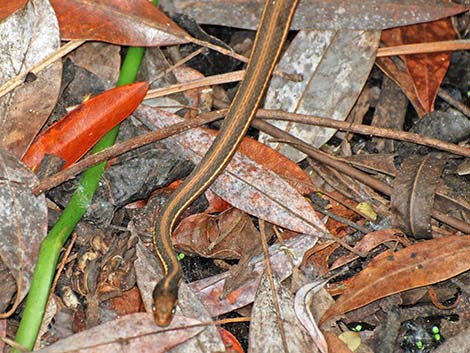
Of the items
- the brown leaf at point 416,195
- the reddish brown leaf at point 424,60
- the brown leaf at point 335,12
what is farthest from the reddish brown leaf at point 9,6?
the brown leaf at point 416,195

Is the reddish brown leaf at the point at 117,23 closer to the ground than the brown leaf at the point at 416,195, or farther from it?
farther from it

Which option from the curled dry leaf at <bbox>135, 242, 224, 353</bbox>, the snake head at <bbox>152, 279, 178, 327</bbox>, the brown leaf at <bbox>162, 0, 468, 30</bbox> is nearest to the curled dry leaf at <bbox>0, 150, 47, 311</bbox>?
the curled dry leaf at <bbox>135, 242, 224, 353</bbox>

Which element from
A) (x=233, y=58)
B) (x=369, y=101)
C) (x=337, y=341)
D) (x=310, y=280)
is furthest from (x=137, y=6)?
(x=337, y=341)

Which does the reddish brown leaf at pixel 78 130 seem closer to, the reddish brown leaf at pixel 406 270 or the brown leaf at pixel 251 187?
the brown leaf at pixel 251 187

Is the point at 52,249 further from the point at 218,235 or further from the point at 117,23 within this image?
the point at 117,23

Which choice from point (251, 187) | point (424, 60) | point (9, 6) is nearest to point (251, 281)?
point (251, 187)

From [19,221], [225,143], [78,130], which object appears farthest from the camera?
[225,143]

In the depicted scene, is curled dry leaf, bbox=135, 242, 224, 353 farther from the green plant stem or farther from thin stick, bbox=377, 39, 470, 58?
thin stick, bbox=377, 39, 470, 58
